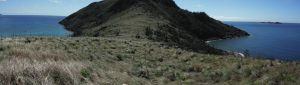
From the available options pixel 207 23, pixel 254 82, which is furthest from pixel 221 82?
pixel 207 23

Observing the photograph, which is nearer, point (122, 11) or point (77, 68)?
point (77, 68)

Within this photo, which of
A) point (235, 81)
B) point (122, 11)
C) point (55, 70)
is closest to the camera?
point (55, 70)

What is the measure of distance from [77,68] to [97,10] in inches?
5881

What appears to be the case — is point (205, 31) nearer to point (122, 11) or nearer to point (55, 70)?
point (122, 11)

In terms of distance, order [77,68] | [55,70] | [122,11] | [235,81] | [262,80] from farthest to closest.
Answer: [122,11] → [235,81] → [262,80] → [77,68] → [55,70]

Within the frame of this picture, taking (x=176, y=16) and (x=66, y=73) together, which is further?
(x=176, y=16)

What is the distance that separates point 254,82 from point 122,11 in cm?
11582

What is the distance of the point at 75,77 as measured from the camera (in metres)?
10.4

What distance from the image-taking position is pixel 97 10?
159m

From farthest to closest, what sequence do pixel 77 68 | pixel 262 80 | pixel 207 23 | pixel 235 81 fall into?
pixel 207 23 < pixel 235 81 < pixel 262 80 < pixel 77 68

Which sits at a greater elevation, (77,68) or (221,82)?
(77,68)

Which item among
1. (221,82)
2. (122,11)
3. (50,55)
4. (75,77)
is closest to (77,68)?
(75,77)

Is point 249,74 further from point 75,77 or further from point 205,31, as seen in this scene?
point 205,31

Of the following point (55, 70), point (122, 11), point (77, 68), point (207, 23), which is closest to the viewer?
point (55, 70)
